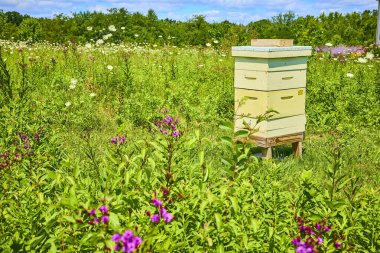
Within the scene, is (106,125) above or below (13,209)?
below

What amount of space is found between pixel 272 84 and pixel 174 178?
2.98m

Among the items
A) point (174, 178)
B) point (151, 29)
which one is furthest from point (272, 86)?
point (151, 29)

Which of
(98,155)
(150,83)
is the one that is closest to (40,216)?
(98,155)

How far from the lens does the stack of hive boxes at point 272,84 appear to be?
5.14 m

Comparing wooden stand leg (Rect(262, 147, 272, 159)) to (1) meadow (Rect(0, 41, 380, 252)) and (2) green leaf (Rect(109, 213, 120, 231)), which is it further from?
(2) green leaf (Rect(109, 213, 120, 231))

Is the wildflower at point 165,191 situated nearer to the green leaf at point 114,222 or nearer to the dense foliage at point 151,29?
the green leaf at point 114,222

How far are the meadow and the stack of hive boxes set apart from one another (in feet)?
1.46

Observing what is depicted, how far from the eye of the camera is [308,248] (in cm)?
183

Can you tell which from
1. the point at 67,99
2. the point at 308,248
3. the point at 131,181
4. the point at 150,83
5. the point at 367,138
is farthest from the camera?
the point at 150,83

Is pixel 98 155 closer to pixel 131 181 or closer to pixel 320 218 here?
pixel 131 181

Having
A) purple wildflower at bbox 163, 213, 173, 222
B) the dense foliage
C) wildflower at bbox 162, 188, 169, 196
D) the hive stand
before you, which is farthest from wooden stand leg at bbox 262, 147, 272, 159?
the dense foliage

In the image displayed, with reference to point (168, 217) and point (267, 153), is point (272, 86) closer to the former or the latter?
point (267, 153)

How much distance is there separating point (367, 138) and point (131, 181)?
4789mm

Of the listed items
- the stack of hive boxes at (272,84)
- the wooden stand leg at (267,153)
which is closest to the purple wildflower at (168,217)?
the stack of hive boxes at (272,84)
